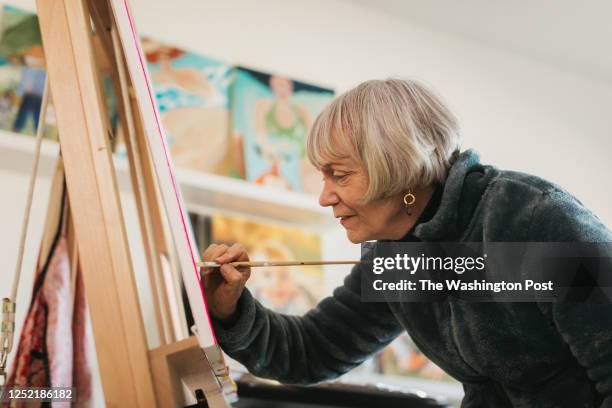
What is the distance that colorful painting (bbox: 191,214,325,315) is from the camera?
7.11 ft

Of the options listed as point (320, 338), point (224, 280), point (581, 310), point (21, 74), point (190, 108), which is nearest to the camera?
point (581, 310)

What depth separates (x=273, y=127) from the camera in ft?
7.85

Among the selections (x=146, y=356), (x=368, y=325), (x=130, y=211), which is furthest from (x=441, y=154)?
(x=130, y=211)

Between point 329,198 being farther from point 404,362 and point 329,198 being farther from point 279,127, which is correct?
point 404,362

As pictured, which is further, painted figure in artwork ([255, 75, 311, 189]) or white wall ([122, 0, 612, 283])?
white wall ([122, 0, 612, 283])

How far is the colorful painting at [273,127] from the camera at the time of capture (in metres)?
2.31

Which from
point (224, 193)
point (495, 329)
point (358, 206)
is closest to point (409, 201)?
point (358, 206)

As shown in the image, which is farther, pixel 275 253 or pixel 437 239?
pixel 275 253

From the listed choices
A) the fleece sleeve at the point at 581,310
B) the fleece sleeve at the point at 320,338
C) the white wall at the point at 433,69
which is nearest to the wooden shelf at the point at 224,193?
the white wall at the point at 433,69

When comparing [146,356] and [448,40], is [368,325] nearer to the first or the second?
[146,356]

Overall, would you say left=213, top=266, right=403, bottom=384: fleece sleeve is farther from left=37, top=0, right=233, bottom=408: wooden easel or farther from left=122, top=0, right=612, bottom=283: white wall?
left=122, top=0, right=612, bottom=283: white wall

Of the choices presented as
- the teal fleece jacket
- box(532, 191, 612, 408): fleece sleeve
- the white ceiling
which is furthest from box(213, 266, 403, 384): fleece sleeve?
the white ceiling

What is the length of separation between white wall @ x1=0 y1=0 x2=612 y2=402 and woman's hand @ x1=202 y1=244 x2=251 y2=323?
130cm

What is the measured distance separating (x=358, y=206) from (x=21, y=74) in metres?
1.19
